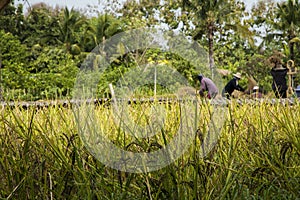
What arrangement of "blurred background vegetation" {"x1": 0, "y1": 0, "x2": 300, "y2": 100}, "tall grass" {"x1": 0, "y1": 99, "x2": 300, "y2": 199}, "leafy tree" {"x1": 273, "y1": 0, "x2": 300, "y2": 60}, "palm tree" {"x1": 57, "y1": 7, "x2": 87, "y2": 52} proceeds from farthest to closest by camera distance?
"palm tree" {"x1": 57, "y1": 7, "x2": 87, "y2": 52}
"leafy tree" {"x1": 273, "y1": 0, "x2": 300, "y2": 60}
"blurred background vegetation" {"x1": 0, "y1": 0, "x2": 300, "y2": 100}
"tall grass" {"x1": 0, "y1": 99, "x2": 300, "y2": 199}

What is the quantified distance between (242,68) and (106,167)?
1812 cm

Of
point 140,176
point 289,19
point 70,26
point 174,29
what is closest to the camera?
point 140,176

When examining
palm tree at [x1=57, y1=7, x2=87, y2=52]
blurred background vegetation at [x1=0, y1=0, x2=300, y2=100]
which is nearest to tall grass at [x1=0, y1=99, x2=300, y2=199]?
blurred background vegetation at [x1=0, y1=0, x2=300, y2=100]

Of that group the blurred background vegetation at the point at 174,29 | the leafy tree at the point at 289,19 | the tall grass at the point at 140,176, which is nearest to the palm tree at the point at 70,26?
the blurred background vegetation at the point at 174,29

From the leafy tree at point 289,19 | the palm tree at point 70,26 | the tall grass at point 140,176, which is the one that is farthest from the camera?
the palm tree at point 70,26

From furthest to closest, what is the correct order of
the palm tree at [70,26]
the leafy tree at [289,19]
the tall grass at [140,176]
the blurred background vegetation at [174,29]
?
1. the palm tree at [70,26]
2. the leafy tree at [289,19]
3. the blurred background vegetation at [174,29]
4. the tall grass at [140,176]

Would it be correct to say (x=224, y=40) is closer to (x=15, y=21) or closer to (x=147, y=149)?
(x=15, y=21)

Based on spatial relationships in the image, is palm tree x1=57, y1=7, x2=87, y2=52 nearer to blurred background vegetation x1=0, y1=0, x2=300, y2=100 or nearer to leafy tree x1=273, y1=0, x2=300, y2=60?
blurred background vegetation x1=0, y1=0, x2=300, y2=100

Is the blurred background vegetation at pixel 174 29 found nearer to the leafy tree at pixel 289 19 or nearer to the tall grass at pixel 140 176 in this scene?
the leafy tree at pixel 289 19

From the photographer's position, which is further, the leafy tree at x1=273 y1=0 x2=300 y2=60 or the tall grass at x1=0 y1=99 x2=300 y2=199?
the leafy tree at x1=273 y1=0 x2=300 y2=60

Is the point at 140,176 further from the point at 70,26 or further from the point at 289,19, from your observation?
the point at 70,26

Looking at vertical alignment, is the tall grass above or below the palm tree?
below

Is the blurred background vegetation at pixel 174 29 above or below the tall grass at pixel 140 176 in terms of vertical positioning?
above

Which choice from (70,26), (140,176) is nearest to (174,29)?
(70,26)
